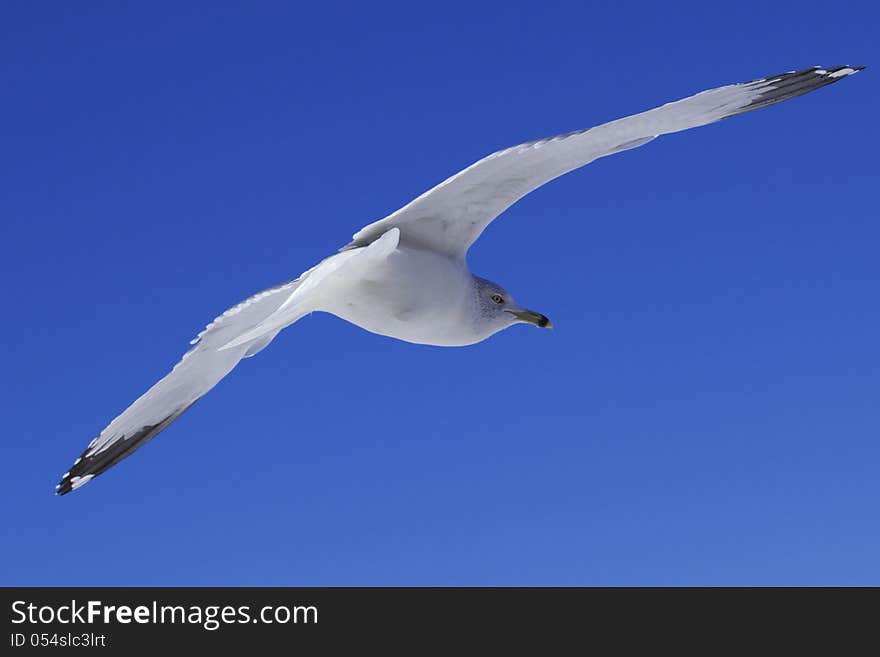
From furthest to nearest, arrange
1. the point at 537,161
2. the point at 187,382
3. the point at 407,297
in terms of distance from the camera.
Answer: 1. the point at 187,382
2. the point at 407,297
3. the point at 537,161

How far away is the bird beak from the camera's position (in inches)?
174

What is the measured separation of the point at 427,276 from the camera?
391 cm

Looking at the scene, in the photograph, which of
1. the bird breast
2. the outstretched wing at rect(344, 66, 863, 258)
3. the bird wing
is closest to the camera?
the outstretched wing at rect(344, 66, 863, 258)

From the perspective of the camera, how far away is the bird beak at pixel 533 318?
441 cm

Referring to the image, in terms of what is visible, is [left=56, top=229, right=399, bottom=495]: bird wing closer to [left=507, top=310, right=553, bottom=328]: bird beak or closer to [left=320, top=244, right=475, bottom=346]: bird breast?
[left=320, top=244, right=475, bottom=346]: bird breast

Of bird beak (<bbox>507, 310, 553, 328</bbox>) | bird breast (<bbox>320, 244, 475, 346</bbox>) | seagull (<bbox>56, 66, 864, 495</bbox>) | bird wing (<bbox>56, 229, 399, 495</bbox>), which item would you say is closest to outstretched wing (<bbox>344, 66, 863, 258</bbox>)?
seagull (<bbox>56, 66, 864, 495</bbox>)

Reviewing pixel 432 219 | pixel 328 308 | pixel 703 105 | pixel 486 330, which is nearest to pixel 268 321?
pixel 328 308

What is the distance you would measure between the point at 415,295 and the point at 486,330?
0.53 meters

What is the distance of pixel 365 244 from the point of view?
152 inches

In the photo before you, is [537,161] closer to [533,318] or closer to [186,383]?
[533,318]

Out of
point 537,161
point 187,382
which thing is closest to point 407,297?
point 537,161

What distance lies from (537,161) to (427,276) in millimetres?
611

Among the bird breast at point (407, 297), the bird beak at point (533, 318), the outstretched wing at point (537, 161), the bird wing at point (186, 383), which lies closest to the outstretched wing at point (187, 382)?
the bird wing at point (186, 383)

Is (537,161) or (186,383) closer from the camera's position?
(537,161)
